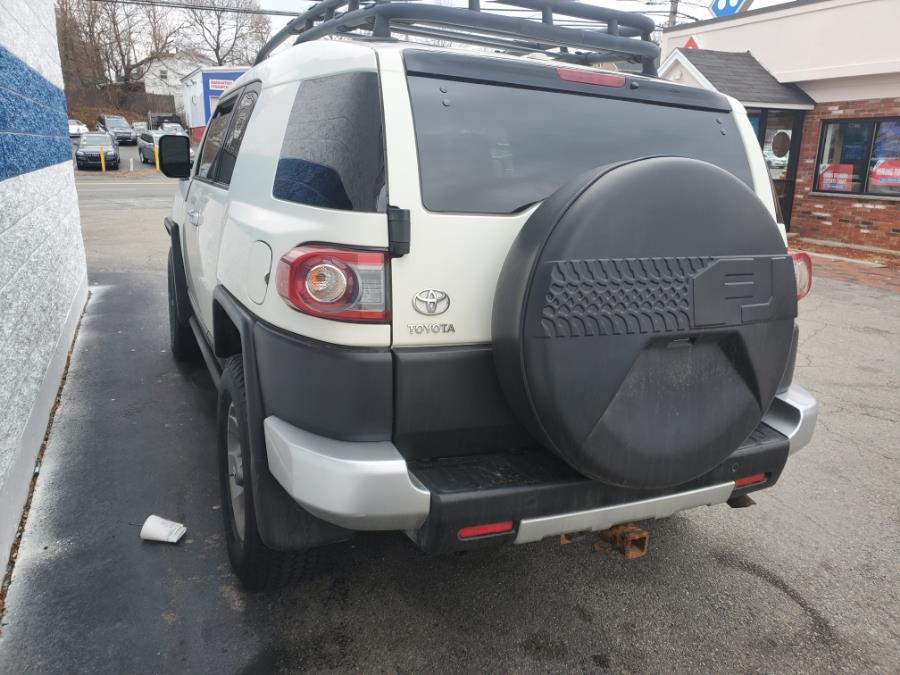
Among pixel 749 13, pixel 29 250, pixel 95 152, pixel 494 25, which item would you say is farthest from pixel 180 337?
pixel 95 152

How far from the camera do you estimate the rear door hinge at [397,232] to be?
1.99 meters

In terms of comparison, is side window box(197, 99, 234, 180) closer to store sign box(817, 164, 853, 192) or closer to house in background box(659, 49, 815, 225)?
house in background box(659, 49, 815, 225)

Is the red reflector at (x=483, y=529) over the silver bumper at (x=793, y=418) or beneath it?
beneath

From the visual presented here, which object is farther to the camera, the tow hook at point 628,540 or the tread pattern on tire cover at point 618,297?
the tow hook at point 628,540

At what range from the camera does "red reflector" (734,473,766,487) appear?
7.95 ft

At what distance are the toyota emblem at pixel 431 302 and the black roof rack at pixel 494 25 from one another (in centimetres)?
106

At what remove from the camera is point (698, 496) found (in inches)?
91.7

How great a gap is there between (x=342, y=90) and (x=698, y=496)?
1768mm

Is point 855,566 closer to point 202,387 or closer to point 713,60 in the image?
point 202,387

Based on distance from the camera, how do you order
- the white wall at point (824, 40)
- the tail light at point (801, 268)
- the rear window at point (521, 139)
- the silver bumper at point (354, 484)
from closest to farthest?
the silver bumper at point (354, 484)
the rear window at point (521, 139)
the tail light at point (801, 268)
the white wall at point (824, 40)

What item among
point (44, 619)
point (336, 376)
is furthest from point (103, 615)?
point (336, 376)

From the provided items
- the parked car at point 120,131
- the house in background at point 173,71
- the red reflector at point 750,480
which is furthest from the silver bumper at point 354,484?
the house in background at point 173,71

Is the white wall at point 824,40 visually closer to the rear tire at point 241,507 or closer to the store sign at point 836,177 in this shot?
the store sign at point 836,177

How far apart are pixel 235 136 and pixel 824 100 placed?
14070 mm
